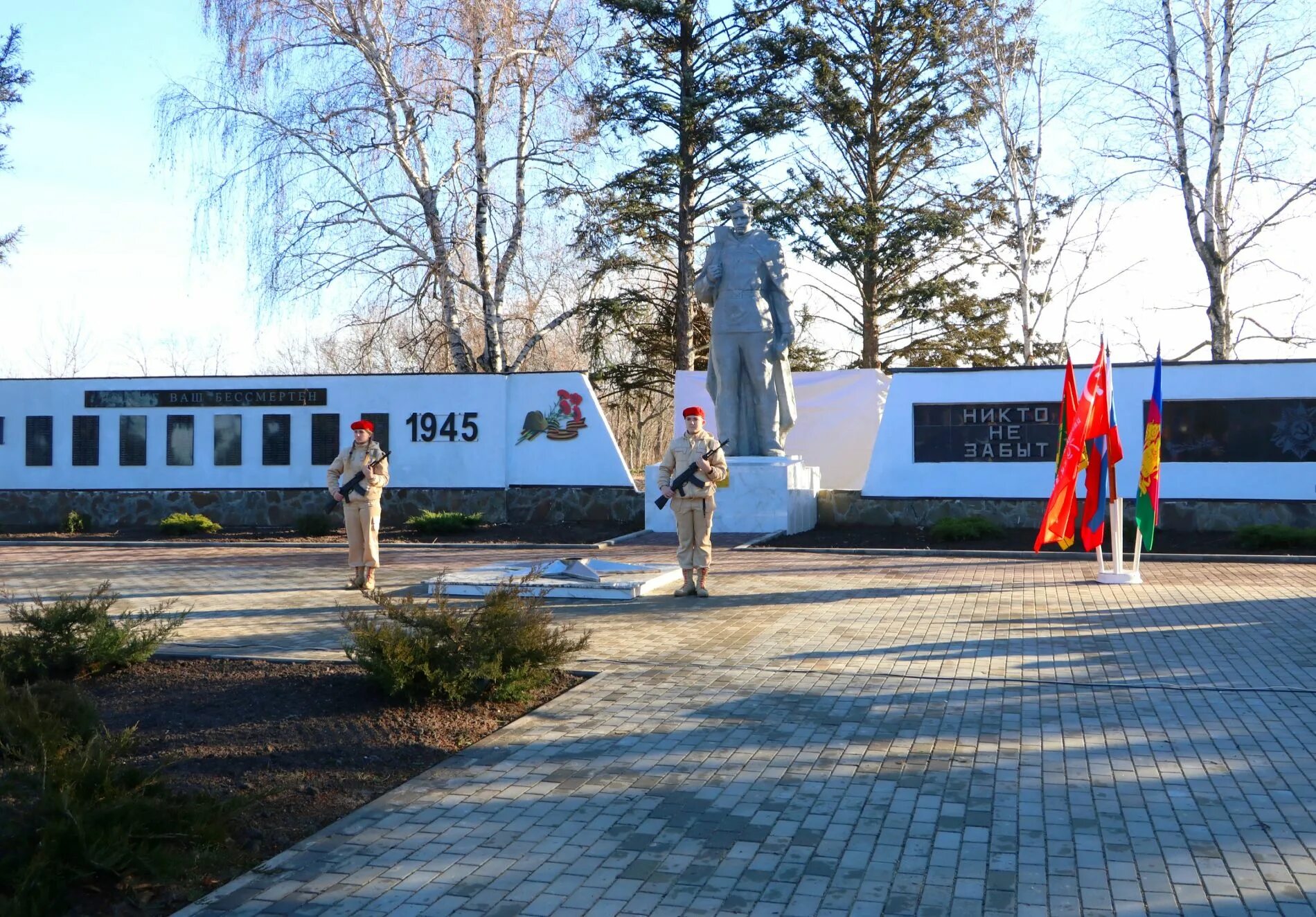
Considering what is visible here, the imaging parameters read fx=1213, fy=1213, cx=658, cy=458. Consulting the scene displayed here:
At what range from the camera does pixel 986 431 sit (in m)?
20.2

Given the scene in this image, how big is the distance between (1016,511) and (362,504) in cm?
1147

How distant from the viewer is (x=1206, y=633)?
9.86 metres

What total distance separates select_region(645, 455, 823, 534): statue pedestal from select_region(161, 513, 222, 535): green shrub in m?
7.76

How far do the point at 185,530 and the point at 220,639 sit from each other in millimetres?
12259

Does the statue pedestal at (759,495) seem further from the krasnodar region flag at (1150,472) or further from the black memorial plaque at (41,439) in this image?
the black memorial plaque at (41,439)

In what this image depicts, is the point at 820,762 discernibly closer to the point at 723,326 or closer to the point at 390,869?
the point at 390,869

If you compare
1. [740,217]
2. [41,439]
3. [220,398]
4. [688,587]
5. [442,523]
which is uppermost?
[740,217]

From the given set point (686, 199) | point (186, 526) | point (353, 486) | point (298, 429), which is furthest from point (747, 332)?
point (686, 199)

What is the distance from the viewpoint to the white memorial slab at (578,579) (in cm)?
1195

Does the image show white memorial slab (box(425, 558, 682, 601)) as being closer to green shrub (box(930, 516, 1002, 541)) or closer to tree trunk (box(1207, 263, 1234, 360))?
green shrub (box(930, 516, 1002, 541))

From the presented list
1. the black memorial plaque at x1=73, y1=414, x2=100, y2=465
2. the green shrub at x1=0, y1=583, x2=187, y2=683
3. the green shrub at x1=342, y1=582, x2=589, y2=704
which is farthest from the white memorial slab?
the black memorial plaque at x1=73, y1=414, x2=100, y2=465

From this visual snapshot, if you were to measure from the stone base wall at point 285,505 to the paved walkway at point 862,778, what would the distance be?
10973mm

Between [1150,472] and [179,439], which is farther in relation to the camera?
[179,439]

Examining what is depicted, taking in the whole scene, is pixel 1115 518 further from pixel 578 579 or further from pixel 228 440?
pixel 228 440
